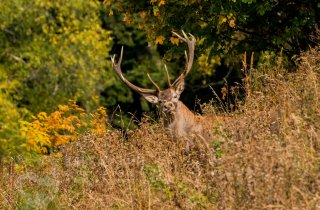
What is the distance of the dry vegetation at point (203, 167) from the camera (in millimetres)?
6523

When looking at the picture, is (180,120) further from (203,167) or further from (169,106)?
(203,167)

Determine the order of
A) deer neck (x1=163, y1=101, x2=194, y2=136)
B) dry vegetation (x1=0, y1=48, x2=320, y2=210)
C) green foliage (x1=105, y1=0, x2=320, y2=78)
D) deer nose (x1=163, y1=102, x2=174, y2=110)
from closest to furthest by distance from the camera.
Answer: dry vegetation (x1=0, y1=48, x2=320, y2=210) → deer neck (x1=163, y1=101, x2=194, y2=136) → deer nose (x1=163, y1=102, x2=174, y2=110) → green foliage (x1=105, y1=0, x2=320, y2=78)

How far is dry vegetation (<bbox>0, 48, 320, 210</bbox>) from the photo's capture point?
6.52 m

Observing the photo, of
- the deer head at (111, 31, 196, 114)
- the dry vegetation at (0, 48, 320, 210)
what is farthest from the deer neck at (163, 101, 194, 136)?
the dry vegetation at (0, 48, 320, 210)

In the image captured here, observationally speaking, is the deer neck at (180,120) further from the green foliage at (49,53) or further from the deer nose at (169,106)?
the green foliage at (49,53)

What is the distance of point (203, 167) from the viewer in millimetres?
8125

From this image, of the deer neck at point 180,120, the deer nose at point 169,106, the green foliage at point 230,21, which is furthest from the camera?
the green foliage at point 230,21

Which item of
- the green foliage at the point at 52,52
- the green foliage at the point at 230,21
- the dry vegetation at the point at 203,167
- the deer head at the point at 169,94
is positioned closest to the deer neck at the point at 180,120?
the deer head at the point at 169,94

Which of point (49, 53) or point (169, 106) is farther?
point (49, 53)

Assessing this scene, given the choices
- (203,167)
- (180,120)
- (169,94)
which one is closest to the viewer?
(203,167)

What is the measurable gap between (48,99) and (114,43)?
597 cm

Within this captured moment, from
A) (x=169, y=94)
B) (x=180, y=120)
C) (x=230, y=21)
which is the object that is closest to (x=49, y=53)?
(x=230, y=21)

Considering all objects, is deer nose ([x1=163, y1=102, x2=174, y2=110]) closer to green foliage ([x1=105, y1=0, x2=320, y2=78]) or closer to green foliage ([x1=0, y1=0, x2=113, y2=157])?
green foliage ([x1=105, y1=0, x2=320, y2=78])

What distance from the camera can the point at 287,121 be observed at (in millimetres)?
8148
